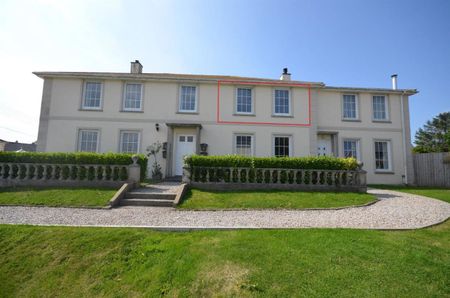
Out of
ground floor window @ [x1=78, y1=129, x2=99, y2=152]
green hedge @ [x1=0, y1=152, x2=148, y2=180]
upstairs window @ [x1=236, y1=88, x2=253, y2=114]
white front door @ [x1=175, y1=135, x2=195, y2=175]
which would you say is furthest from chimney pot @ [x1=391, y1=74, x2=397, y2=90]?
ground floor window @ [x1=78, y1=129, x2=99, y2=152]

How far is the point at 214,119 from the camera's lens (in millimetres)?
14469

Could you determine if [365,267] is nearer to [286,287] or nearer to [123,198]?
[286,287]

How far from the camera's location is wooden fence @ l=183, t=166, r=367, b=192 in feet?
31.1

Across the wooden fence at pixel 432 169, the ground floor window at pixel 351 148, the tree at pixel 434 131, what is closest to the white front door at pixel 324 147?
the ground floor window at pixel 351 148

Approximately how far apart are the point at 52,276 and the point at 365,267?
16.3ft

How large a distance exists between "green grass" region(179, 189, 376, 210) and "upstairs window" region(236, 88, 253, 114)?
692cm

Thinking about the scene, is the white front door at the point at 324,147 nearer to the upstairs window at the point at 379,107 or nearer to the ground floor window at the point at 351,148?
the ground floor window at the point at 351,148

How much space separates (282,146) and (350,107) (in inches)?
219

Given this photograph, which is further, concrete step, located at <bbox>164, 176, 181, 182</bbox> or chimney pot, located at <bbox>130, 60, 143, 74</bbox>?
chimney pot, located at <bbox>130, 60, 143, 74</bbox>

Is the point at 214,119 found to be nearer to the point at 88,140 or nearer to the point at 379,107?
the point at 88,140

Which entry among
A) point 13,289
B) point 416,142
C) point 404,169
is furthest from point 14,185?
point 416,142

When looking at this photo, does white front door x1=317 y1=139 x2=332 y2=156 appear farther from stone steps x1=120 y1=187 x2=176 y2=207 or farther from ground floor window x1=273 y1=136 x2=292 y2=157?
stone steps x1=120 y1=187 x2=176 y2=207

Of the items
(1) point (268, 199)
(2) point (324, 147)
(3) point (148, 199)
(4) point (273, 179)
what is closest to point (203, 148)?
(4) point (273, 179)

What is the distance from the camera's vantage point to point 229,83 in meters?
14.7
